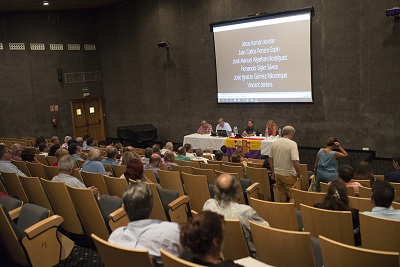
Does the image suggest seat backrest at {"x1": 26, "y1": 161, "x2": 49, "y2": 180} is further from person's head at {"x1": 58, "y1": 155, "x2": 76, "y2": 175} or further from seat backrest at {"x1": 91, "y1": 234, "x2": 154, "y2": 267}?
seat backrest at {"x1": 91, "y1": 234, "x2": 154, "y2": 267}

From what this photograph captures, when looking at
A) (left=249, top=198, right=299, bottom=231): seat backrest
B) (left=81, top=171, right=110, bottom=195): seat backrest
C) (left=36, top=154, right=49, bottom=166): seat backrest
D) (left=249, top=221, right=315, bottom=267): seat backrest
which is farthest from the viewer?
(left=36, top=154, right=49, bottom=166): seat backrest

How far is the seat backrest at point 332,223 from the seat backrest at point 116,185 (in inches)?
85.2

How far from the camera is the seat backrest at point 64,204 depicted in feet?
13.2

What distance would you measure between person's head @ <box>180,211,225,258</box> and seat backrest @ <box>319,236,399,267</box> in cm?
70

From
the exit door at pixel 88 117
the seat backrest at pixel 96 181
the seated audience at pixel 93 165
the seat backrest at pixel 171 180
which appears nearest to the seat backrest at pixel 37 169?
the seated audience at pixel 93 165

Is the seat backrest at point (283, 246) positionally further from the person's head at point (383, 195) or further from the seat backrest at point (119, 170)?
the seat backrest at point (119, 170)

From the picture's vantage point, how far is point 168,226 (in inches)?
91.0

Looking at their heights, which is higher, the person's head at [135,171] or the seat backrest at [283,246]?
the person's head at [135,171]

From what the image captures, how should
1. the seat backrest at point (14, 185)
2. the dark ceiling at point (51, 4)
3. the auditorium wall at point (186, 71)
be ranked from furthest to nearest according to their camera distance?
the dark ceiling at point (51, 4), the auditorium wall at point (186, 71), the seat backrest at point (14, 185)

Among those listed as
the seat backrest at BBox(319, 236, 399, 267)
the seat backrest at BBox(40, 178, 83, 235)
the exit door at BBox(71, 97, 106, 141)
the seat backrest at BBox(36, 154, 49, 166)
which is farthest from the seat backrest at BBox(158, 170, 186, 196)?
the exit door at BBox(71, 97, 106, 141)

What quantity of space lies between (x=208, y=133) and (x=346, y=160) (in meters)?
3.79

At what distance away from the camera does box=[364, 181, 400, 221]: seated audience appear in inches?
115

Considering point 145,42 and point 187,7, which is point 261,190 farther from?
point 145,42

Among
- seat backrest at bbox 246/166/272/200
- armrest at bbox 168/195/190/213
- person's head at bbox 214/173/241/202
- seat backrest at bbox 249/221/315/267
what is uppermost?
person's head at bbox 214/173/241/202
